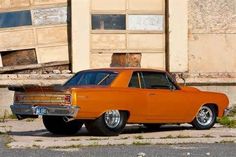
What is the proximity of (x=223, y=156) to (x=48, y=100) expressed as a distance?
163 inches

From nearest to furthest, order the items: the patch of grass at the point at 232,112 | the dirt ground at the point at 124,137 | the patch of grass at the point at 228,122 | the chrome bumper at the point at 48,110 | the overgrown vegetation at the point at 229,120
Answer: the dirt ground at the point at 124,137, the chrome bumper at the point at 48,110, the patch of grass at the point at 228,122, the overgrown vegetation at the point at 229,120, the patch of grass at the point at 232,112

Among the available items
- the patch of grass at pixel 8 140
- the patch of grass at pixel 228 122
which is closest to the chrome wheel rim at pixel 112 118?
the patch of grass at pixel 8 140

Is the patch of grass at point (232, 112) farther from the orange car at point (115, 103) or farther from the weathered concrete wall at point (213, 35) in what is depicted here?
the orange car at point (115, 103)

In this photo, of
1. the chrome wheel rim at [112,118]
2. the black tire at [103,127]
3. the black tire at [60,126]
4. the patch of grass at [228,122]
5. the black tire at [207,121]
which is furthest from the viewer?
the patch of grass at [228,122]

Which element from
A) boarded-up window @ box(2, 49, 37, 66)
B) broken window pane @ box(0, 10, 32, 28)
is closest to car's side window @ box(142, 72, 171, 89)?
boarded-up window @ box(2, 49, 37, 66)

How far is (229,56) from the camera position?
22.0 m

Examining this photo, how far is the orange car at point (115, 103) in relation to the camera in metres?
13.5

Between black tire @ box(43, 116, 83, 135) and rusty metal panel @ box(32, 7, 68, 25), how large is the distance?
23.4ft

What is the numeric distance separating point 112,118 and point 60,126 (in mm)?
1323

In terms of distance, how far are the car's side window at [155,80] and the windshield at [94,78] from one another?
79cm

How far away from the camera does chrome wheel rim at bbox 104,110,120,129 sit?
1395cm

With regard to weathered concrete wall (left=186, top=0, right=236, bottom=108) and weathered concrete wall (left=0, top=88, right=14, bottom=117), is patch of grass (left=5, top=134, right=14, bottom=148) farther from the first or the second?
weathered concrete wall (left=186, top=0, right=236, bottom=108)

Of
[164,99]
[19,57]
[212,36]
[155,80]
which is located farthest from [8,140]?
[212,36]

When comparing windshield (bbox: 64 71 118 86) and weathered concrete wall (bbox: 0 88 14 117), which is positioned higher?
windshield (bbox: 64 71 118 86)
